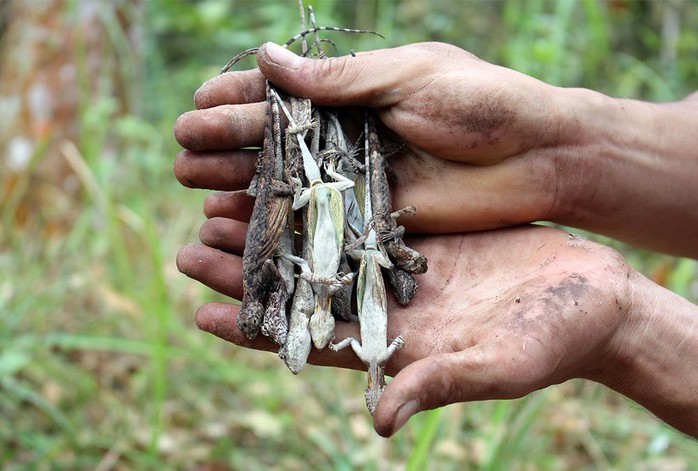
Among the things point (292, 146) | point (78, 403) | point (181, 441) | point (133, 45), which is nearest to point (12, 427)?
point (78, 403)

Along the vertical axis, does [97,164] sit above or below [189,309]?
above

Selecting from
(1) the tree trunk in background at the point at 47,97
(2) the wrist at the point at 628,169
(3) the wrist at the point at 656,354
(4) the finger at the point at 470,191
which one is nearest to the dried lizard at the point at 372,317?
(4) the finger at the point at 470,191

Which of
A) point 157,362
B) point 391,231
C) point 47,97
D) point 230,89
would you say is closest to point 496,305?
point 391,231

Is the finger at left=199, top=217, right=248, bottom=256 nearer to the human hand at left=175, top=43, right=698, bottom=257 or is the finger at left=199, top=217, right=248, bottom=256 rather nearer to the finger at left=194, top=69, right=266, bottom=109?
the human hand at left=175, top=43, right=698, bottom=257

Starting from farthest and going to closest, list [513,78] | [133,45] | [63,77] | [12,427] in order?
[133,45] → [63,77] → [12,427] → [513,78]

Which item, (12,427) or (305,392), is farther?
(305,392)

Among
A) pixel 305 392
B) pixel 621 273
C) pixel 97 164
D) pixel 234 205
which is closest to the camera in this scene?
pixel 621 273

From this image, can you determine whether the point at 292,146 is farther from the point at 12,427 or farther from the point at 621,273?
the point at 12,427
